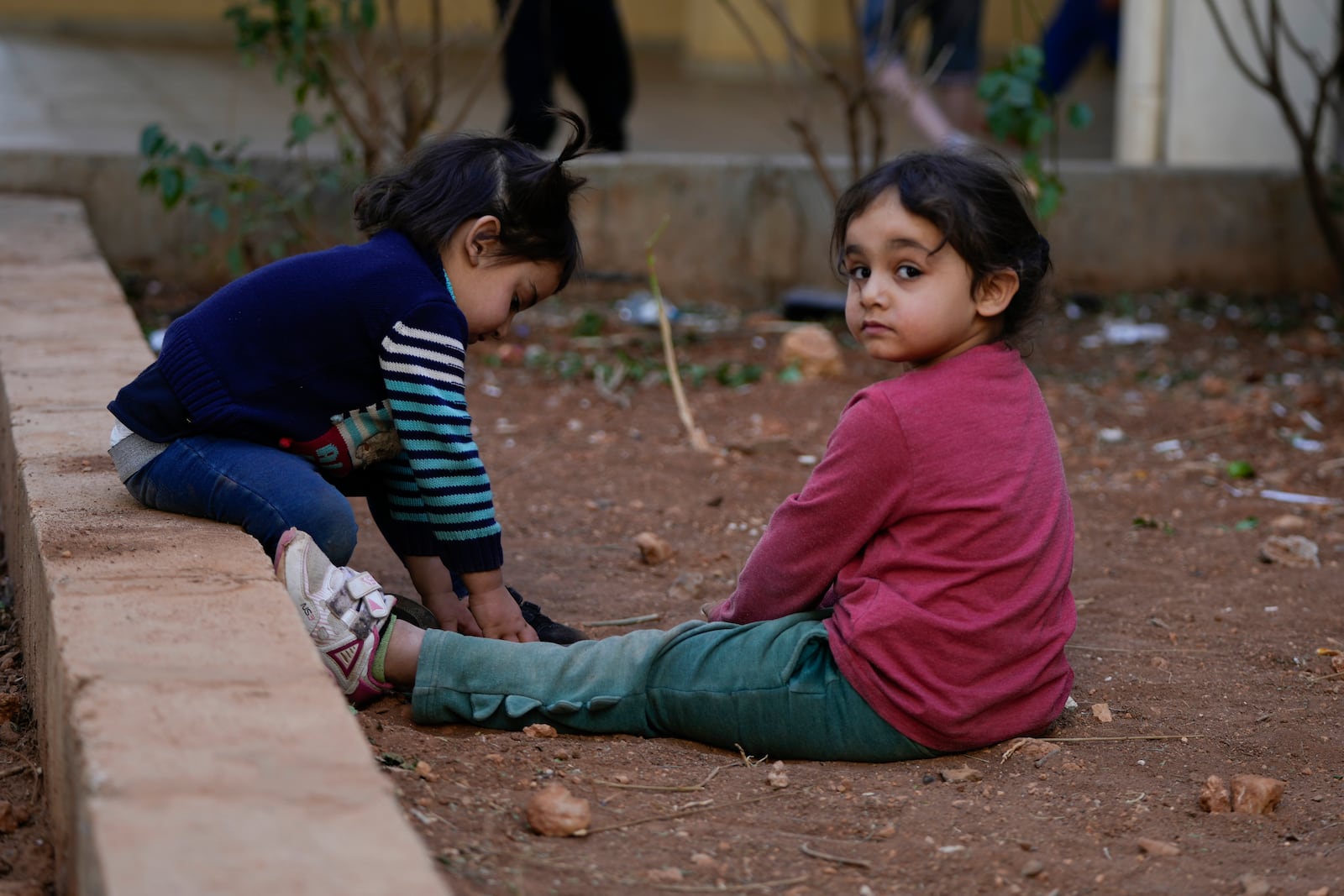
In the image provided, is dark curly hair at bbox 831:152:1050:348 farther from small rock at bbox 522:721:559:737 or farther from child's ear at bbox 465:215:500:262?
small rock at bbox 522:721:559:737

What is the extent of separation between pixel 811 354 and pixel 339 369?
2739 mm

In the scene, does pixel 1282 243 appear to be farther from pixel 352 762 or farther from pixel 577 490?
pixel 352 762

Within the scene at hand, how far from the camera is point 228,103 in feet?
27.1

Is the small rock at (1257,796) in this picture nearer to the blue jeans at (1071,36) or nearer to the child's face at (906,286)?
the child's face at (906,286)

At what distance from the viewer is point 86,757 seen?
5.43 feet

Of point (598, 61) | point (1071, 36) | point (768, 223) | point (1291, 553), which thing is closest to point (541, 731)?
point (1291, 553)

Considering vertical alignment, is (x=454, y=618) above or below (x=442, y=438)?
below

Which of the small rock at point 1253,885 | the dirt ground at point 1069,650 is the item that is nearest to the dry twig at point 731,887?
the dirt ground at point 1069,650

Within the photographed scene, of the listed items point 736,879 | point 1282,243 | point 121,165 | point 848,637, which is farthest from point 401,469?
point 1282,243

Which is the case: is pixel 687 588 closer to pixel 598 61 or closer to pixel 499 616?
pixel 499 616

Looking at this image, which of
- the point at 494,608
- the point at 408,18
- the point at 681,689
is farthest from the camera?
the point at 408,18

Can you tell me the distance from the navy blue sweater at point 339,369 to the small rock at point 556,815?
0.65m

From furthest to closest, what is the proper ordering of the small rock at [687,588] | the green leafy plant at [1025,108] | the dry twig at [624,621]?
the green leafy plant at [1025,108] → the small rock at [687,588] → the dry twig at [624,621]

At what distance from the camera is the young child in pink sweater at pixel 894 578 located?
91.1 inches
